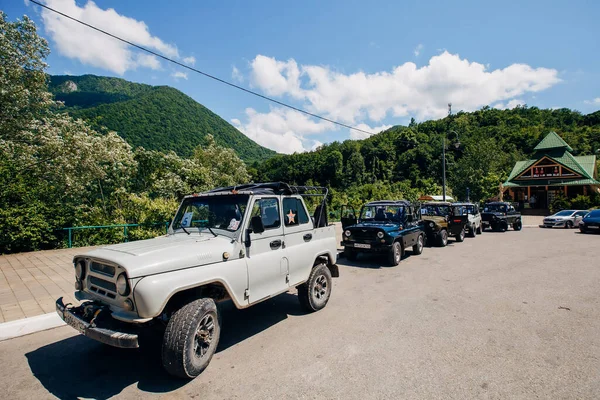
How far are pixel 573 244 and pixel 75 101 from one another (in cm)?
7846

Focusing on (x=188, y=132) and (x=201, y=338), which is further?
(x=188, y=132)

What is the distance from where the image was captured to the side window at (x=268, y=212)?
455 cm

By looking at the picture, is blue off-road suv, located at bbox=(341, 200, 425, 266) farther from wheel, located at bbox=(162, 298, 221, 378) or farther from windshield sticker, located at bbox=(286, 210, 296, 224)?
wheel, located at bbox=(162, 298, 221, 378)

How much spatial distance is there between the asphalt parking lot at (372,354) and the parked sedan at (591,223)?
15.1 metres

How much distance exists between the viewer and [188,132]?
6331 centimetres

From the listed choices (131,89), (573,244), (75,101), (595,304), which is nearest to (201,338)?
(595,304)

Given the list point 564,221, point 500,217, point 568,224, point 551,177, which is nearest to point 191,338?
point 500,217

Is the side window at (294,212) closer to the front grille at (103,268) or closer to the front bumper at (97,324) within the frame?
the front grille at (103,268)

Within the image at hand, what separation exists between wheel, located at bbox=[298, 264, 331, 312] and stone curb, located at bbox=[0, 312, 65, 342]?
4.07 m

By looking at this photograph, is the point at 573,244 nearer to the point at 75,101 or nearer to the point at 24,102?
the point at 24,102

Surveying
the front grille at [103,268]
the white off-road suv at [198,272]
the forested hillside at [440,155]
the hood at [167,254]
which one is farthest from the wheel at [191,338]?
the forested hillside at [440,155]

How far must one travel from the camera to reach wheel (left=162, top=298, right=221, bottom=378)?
10.5 feet

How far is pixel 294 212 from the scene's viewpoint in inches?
209

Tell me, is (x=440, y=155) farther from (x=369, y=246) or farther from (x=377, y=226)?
(x=369, y=246)
